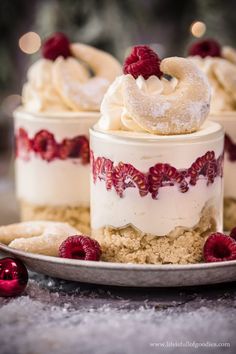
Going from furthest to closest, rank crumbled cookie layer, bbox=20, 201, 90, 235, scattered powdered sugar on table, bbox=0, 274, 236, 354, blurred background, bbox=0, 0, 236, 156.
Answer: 1. blurred background, bbox=0, 0, 236, 156
2. crumbled cookie layer, bbox=20, 201, 90, 235
3. scattered powdered sugar on table, bbox=0, 274, 236, 354

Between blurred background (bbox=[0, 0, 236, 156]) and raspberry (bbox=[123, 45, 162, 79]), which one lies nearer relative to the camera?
raspberry (bbox=[123, 45, 162, 79])

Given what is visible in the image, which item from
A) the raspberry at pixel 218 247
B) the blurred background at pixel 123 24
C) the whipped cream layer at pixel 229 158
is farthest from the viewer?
the blurred background at pixel 123 24

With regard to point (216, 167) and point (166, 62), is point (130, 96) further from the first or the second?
point (216, 167)

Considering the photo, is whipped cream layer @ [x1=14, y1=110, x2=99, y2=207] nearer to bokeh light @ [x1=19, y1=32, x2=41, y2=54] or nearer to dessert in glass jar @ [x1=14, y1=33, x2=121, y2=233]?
dessert in glass jar @ [x1=14, y1=33, x2=121, y2=233]

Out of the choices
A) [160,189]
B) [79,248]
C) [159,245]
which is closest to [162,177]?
[160,189]

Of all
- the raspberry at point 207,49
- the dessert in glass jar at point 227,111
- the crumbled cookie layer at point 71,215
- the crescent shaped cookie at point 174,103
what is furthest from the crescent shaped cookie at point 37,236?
the raspberry at point 207,49

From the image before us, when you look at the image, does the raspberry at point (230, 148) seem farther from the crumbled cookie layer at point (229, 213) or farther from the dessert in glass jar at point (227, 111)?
the crumbled cookie layer at point (229, 213)

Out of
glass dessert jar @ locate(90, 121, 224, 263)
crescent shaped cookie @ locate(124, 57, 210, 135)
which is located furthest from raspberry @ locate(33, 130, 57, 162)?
crescent shaped cookie @ locate(124, 57, 210, 135)

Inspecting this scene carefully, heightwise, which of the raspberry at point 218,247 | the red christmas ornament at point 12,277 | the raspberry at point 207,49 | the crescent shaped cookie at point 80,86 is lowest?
the red christmas ornament at point 12,277
